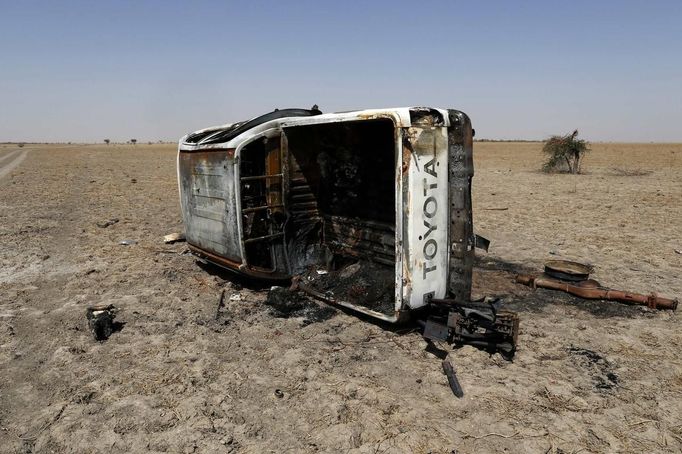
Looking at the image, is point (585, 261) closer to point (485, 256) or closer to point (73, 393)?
point (485, 256)

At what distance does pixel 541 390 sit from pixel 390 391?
119cm

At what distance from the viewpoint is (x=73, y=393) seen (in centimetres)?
367

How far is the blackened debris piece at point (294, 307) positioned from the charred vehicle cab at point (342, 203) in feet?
0.55

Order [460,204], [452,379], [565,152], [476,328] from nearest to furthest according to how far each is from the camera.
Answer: [452,379] < [476,328] < [460,204] < [565,152]

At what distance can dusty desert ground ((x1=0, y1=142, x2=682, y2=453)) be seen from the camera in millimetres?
3143

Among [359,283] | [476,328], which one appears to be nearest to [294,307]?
[359,283]

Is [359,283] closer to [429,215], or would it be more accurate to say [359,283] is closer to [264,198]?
[264,198]

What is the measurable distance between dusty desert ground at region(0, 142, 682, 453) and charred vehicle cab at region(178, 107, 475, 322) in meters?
0.61

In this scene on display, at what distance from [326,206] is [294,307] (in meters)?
2.01

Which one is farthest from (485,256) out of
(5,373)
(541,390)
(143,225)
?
(143,225)

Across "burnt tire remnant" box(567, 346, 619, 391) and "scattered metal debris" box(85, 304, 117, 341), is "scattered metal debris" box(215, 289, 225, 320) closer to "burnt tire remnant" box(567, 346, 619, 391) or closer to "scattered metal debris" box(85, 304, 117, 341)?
"scattered metal debris" box(85, 304, 117, 341)

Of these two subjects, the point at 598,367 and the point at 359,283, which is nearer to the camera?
the point at 598,367

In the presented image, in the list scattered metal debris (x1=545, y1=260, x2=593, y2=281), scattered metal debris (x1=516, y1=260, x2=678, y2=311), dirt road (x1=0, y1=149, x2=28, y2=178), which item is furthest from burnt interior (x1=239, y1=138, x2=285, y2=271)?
dirt road (x1=0, y1=149, x2=28, y2=178)

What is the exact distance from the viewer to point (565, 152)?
22.7 meters
